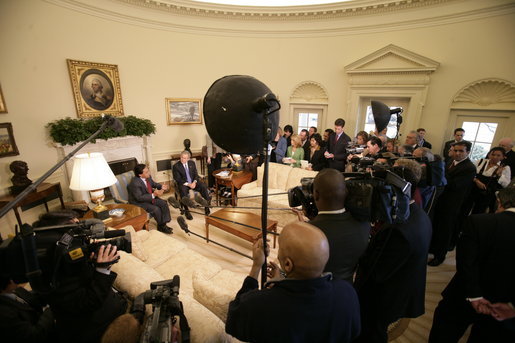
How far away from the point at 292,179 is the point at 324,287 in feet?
13.8

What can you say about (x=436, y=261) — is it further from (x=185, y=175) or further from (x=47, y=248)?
(x=185, y=175)

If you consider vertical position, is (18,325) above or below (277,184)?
above

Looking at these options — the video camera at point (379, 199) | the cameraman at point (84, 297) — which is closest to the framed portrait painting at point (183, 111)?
the cameraman at point (84, 297)

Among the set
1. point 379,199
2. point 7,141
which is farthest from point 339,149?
point 7,141

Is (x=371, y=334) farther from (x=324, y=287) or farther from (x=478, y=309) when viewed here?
(x=324, y=287)

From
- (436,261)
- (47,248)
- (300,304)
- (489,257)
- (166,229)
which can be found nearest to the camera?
(300,304)

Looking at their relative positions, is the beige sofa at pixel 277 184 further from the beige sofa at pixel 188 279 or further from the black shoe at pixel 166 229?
the beige sofa at pixel 188 279

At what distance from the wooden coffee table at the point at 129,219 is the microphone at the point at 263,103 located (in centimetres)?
342

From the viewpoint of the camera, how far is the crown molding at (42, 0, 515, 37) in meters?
5.29

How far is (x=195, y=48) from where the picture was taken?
23.0ft

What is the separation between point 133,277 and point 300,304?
1648mm

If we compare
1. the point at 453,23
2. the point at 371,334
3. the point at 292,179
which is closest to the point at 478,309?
the point at 371,334

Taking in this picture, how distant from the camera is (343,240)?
1488mm

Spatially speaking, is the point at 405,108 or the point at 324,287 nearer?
the point at 324,287
